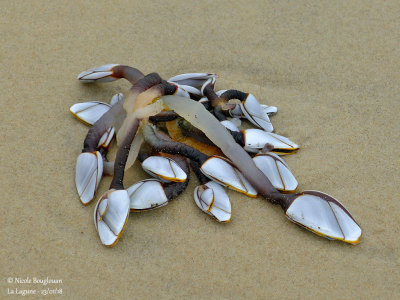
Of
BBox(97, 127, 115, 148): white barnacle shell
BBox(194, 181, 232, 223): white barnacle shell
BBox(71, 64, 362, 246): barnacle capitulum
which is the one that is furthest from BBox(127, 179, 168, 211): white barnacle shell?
BBox(97, 127, 115, 148): white barnacle shell

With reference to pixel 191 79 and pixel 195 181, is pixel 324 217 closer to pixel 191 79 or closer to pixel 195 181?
pixel 195 181

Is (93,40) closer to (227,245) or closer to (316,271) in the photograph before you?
(227,245)

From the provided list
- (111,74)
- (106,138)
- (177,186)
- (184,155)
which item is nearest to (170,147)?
(184,155)

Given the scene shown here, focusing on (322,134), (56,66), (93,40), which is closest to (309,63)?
(322,134)

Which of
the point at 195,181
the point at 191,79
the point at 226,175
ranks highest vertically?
the point at 191,79

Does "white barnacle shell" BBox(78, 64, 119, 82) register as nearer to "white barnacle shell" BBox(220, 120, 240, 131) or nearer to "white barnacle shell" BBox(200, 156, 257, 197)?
"white barnacle shell" BBox(220, 120, 240, 131)

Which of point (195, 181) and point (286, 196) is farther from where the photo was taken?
point (195, 181)

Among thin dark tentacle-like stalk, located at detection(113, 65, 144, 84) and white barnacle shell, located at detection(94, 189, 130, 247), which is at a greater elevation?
thin dark tentacle-like stalk, located at detection(113, 65, 144, 84)

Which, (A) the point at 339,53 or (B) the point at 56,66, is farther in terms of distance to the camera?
(A) the point at 339,53
